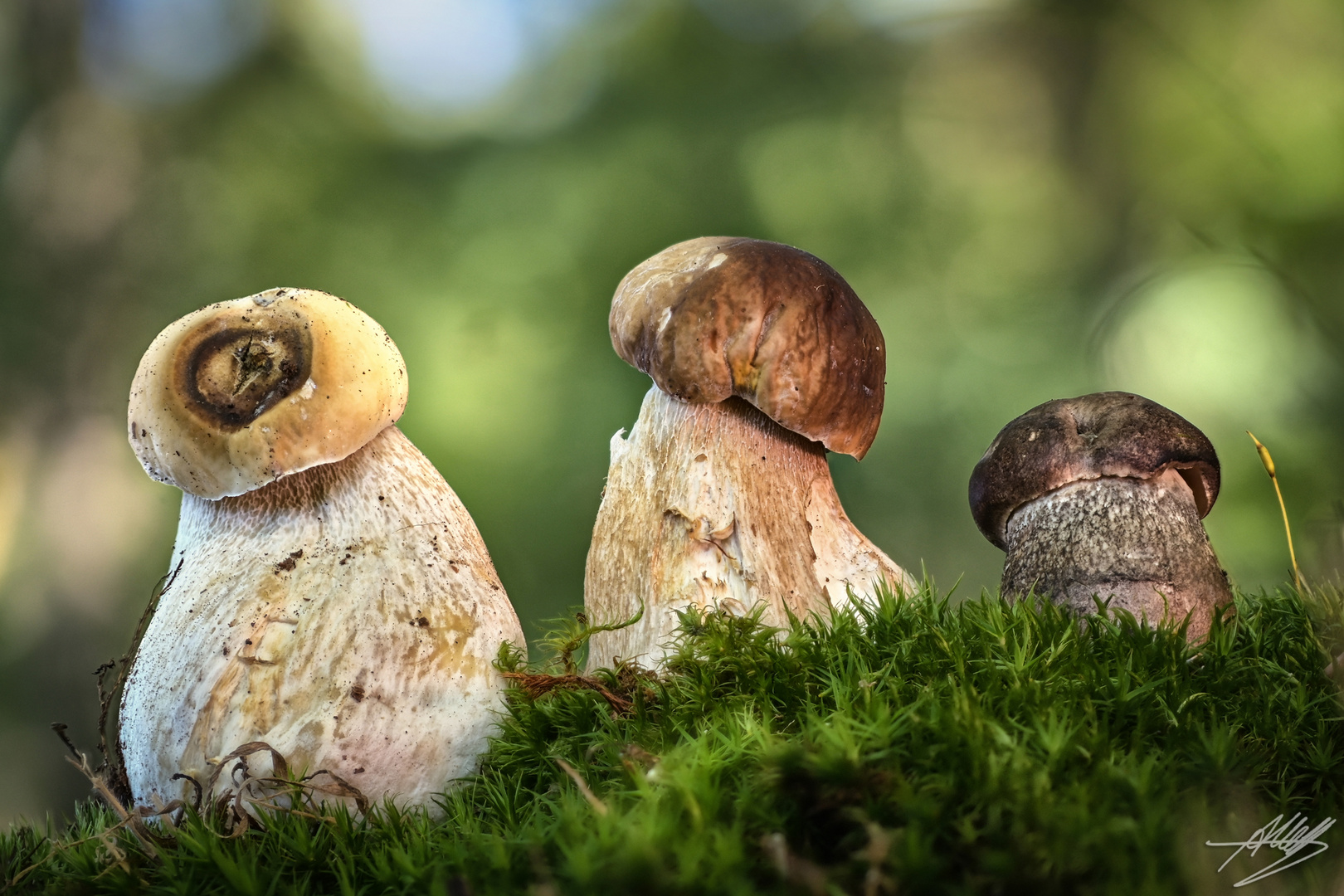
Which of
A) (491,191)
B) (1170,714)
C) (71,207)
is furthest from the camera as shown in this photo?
(491,191)

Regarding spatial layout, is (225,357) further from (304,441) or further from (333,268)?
(333,268)

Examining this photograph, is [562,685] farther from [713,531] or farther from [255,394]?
[255,394]

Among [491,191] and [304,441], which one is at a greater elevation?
[491,191]

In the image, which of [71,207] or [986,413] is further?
[986,413]

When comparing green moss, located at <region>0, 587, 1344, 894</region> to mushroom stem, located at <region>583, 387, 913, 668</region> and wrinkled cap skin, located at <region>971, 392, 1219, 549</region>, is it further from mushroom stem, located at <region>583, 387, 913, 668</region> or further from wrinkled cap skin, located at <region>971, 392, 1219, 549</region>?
wrinkled cap skin, located at <region>971, 392, 1219, 549</region>

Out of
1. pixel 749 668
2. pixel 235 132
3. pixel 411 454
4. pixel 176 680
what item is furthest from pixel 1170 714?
pixel 235 132
